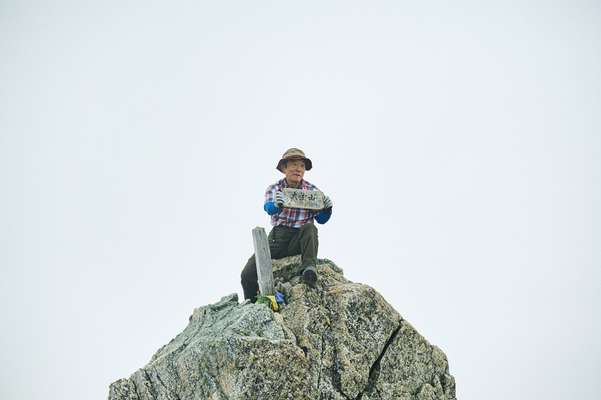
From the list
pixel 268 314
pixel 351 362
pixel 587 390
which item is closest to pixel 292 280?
pixel 268 314

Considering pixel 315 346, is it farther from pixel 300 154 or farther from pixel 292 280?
pixel 300 154

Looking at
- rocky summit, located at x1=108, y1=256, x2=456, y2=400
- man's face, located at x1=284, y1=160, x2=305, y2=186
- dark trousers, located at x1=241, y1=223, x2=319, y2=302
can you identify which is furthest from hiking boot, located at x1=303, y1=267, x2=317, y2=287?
man's face, located at x1=284, y1=160, x2=305, y2=186

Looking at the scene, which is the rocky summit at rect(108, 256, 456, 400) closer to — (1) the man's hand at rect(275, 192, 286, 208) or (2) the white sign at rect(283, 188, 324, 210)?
(2) the white sign at rect(283, 188, 324, 210)

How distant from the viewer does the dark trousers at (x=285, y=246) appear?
1210 cm

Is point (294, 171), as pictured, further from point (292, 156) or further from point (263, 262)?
point (263, 262)

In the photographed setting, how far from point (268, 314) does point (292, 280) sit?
6.28 feet

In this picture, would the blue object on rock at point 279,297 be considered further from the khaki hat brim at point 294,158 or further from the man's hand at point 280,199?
the khaki hat brim at point 294,158

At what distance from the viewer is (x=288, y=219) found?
13.0 m

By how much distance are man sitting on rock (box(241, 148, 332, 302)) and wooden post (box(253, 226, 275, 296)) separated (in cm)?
75

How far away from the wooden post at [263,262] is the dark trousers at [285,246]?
91 centimetres

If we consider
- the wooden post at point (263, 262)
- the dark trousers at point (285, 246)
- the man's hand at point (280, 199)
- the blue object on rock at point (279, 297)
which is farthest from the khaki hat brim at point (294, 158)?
the blue object on rock at point (279, 297)

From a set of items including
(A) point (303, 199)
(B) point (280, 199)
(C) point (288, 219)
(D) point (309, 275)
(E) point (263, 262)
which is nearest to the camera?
(D) point (309, 275)

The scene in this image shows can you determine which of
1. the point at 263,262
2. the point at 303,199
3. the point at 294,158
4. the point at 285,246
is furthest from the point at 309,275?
the point at 294,158

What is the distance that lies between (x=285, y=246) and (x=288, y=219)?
0.74m
